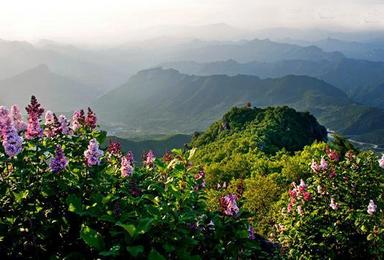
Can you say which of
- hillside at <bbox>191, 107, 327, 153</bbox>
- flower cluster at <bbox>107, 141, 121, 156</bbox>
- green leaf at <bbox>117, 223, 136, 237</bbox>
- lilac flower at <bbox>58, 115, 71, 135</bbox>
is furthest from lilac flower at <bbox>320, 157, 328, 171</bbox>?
hillside at <bbox>191, 107, 327, 153</bbox>

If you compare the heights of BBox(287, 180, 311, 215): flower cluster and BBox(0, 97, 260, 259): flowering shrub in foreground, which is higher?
BBox(0, 97, 260, 259): flowering shrub in foreground

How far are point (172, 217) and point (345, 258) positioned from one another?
11636mm

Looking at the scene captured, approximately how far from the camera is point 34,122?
927 cm

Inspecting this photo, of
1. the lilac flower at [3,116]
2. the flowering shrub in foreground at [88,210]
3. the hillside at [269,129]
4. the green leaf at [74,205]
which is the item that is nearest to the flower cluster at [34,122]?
the flowering shrub in foreground at [88,210]

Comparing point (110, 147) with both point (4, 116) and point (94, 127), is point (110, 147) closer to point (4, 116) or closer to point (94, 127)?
point (94, 127)

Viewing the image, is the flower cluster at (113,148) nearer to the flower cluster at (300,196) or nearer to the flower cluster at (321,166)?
the flower cluster at (300,196)

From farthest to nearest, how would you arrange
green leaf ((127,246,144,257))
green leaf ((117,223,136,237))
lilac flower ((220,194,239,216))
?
lilac flower ((220,194,239,216)), green leaf ((117,223,136,237)), green leaf ((127,246,144,257))

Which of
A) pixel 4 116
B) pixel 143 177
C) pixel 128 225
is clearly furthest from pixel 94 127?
pixel 128 225

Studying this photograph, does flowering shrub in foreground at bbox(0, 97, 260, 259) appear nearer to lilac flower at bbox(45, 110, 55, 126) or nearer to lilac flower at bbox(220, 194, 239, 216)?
lilac flower at bbox(220, 194, 239, 216)

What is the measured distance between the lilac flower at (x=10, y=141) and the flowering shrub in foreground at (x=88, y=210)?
16 mm

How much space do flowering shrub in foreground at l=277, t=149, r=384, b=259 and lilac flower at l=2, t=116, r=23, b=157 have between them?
10.9 m

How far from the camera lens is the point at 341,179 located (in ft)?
55.7

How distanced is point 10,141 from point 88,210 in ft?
6.95

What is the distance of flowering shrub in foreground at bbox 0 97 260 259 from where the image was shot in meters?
7.00
